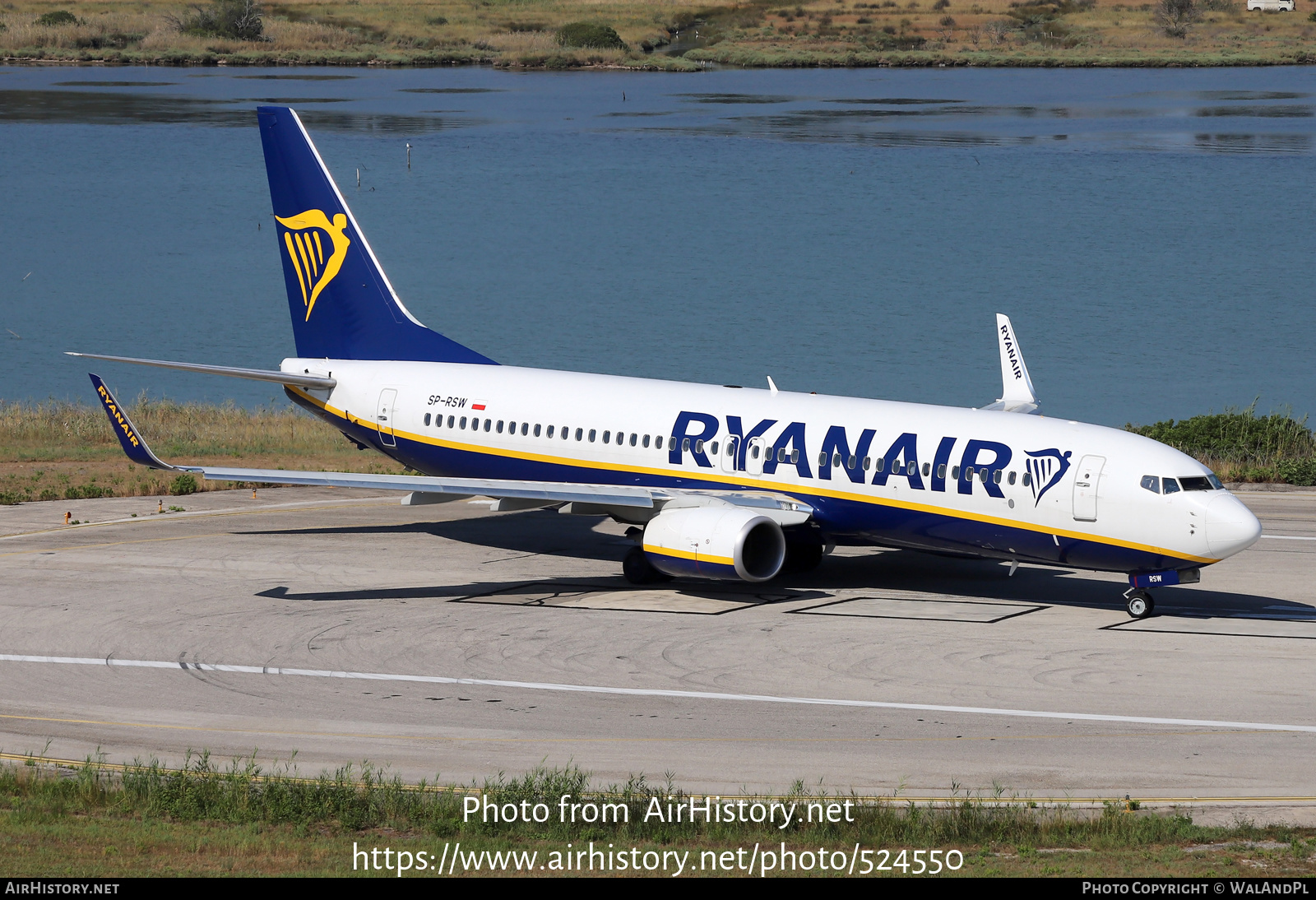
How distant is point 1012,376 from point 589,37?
158517mm

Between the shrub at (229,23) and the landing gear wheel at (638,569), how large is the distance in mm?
172878

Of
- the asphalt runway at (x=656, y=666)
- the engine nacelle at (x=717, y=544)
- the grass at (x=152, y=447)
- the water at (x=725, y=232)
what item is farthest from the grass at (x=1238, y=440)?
the grass at (x=152, y=447)

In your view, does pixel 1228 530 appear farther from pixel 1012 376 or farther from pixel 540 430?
pixel 540 430

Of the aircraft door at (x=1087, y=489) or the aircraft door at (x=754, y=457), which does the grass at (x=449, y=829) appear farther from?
the aircraft door at (x=754, y=457)

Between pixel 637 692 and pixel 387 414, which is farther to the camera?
pixel 387 414

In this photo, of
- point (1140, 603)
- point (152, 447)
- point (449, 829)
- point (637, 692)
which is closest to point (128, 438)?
point (637, 692)

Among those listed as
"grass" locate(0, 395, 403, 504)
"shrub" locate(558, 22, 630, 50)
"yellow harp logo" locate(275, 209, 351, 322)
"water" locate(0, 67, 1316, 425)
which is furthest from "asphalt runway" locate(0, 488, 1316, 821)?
"shrub" locate(558, 22, 630, 50)

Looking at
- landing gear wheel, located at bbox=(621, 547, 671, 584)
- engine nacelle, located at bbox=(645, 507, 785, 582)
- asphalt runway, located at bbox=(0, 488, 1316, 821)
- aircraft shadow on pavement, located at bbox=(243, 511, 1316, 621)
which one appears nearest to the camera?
asphalt runway, located at bbox=(0, 488, 1316, 821)

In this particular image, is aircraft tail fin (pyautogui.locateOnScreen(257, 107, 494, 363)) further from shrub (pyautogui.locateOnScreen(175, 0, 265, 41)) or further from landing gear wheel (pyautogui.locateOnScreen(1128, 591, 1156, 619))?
shrub (pyautogui.locateOnScreen(175, 0, 265, 41))

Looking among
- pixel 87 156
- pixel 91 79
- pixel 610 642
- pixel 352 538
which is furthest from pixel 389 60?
pixel 610 642

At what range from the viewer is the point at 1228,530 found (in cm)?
3294

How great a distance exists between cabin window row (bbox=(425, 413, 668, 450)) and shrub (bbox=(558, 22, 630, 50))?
522 feet

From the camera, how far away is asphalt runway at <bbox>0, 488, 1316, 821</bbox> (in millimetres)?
25594

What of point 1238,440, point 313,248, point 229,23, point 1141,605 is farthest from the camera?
point 229,23
